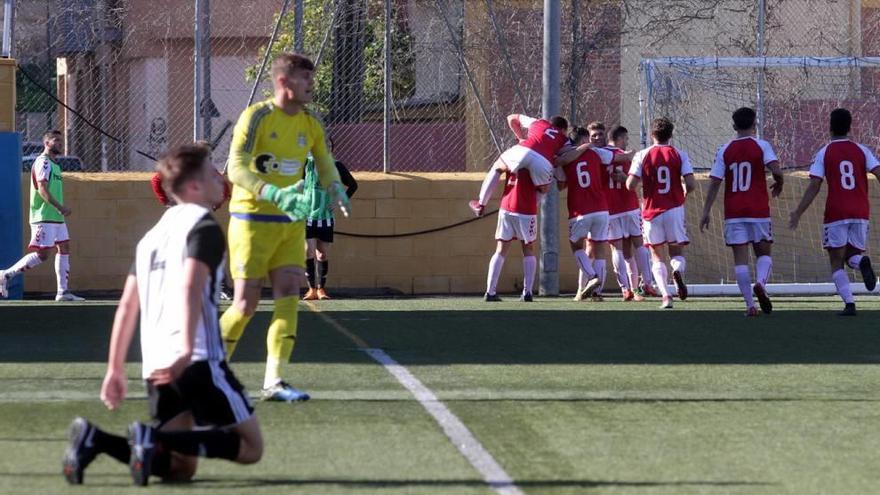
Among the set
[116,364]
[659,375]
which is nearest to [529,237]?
[659,375]

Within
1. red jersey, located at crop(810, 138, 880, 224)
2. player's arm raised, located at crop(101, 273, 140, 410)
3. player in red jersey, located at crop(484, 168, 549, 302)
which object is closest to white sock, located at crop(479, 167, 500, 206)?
player in red jersey, located at crop(484, 168, 549, 302)

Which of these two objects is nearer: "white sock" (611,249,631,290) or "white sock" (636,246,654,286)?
"white sock" (611,249,631,290)

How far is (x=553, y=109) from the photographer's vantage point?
17.5 metres

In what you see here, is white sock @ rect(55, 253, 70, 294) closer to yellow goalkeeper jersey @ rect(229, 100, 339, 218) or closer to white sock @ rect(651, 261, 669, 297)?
white sock @ rect(651, 261, 669, 297)

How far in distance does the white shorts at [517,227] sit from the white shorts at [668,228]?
1374mm

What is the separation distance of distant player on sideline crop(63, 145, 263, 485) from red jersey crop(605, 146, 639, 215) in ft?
36.9

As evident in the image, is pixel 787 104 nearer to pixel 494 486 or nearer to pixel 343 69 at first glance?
pixel 343 69

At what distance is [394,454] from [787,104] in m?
15.0

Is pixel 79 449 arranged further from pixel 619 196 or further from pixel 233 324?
pixel 619 196

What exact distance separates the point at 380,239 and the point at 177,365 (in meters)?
12.9

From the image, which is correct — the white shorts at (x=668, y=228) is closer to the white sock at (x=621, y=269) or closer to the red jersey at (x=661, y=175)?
the red jersey at (x=661, y=175)

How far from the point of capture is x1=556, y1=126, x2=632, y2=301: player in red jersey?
16156mm

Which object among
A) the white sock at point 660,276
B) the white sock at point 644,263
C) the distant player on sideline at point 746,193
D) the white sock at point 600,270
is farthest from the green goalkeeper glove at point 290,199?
the white sock at point 644,263

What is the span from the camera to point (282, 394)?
7.96m
